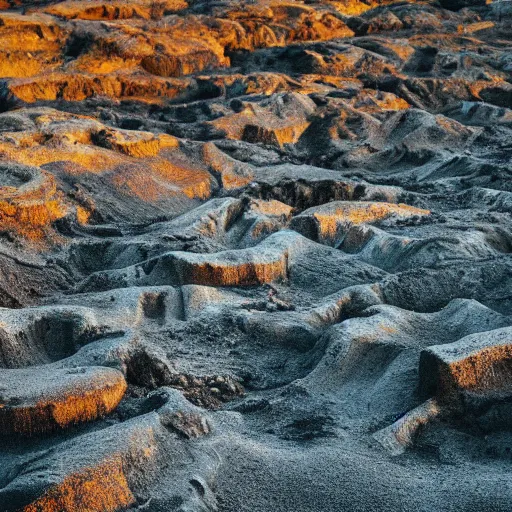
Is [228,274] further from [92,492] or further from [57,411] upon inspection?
[92,492]

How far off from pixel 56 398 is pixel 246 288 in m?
4.33

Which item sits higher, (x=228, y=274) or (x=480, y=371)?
(x=480, y=371)

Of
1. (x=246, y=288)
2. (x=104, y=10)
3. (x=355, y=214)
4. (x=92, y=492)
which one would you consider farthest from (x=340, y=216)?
(x=104, y=10)

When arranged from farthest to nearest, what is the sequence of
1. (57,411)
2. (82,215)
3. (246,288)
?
(82,215)
(246,288)
(57,411)

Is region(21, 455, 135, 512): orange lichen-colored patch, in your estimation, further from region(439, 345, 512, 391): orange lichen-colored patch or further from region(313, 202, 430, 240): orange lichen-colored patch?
region(313, 202, 430, 240): orange lichen-colored patch

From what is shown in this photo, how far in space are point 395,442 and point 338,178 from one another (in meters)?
10.3

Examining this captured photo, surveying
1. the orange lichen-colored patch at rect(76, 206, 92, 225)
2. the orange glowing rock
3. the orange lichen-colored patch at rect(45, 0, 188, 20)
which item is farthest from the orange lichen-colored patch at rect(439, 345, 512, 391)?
the orange lichen-colored patch at rect(45, 0, 188, 20)

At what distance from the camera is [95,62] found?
2422 cm

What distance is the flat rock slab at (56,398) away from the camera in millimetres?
6492

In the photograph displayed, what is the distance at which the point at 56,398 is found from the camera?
260 inches

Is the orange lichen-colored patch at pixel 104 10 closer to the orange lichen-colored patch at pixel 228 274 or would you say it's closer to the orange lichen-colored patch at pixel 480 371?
the orange lichen-colored patch at pixel 228 274

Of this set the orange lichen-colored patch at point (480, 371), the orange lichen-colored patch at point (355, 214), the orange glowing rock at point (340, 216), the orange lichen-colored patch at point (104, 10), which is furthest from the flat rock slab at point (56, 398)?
the orange lichen-colored patch at point (104, 10)

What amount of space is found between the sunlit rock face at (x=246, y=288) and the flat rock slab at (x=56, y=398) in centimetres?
3

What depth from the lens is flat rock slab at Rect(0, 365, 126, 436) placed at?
21.3ft
